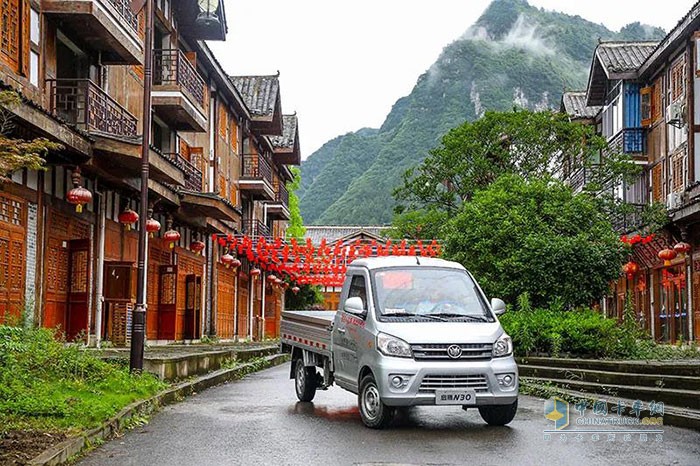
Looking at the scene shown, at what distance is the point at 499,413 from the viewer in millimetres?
12305

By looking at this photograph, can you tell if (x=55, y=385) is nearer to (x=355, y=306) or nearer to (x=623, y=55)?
(x=355, y=306)

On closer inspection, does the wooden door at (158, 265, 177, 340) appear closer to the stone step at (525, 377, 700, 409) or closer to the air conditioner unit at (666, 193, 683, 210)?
the stone step at (525, 377, 700, 409)

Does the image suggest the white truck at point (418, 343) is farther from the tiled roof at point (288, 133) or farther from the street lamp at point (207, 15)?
the tiled roof at point (288, 133)

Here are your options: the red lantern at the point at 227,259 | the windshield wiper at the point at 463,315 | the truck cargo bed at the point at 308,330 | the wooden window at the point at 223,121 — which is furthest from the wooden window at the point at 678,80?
the windshield wiper at the point at 463,315

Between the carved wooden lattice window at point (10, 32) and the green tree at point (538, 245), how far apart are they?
12786 millimetres

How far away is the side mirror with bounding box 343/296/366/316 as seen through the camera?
12539 mm

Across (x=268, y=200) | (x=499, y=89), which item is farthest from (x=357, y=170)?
(x=268, y=200)

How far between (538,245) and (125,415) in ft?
47.2

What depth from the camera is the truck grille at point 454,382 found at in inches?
459

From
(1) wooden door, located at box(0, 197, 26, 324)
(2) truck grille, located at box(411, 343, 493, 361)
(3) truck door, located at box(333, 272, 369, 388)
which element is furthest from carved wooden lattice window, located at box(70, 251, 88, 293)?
(2) truck grille, located at box(411, 343, 493, 361)

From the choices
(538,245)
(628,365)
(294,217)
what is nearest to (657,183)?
(538,245)

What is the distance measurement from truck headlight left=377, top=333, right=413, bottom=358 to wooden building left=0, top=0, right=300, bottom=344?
6016mm

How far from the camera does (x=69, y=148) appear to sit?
17.1 metres

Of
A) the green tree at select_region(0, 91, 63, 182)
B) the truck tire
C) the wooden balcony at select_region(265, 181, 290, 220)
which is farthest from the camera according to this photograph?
the wooden balcony at select_region(265, 181, 290, 220)
